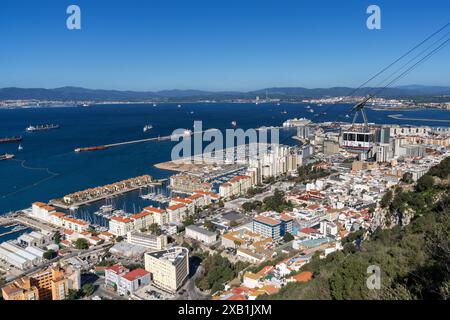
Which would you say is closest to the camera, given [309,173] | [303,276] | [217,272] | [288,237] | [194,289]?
[303,276]

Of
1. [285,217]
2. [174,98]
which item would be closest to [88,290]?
[285,217]

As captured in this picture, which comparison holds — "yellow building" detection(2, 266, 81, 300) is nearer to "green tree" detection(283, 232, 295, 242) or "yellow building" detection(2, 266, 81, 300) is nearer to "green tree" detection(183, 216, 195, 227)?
"green tree" detection(183, 216, 195, 227)

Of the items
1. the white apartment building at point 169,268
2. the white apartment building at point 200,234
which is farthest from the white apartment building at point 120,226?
the white apartment building at point 169,268

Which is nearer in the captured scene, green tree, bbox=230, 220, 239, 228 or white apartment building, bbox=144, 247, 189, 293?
white apartment building, bbox=144, 247, 189, 293

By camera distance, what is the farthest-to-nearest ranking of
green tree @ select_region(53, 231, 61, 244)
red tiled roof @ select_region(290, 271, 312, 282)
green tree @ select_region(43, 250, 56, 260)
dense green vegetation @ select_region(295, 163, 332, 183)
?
dense green vegetation @ select_region(295, 163, 332, 183) → green tree @ select_region(53, 231, 61, 244) → green tree @ select_region(43, 250, 56, 260) → red tiled roof @ select_region(290, 271, 312, 282)

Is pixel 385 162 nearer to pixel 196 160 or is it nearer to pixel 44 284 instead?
pixel 196 160

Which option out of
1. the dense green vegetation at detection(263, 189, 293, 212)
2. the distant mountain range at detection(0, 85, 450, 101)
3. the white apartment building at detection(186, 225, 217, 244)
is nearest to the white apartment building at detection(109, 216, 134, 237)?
the white apartment building at detection(186, 225, 217, 244)

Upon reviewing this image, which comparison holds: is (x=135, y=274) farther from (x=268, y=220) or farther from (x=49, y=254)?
(x=268, y=220)
